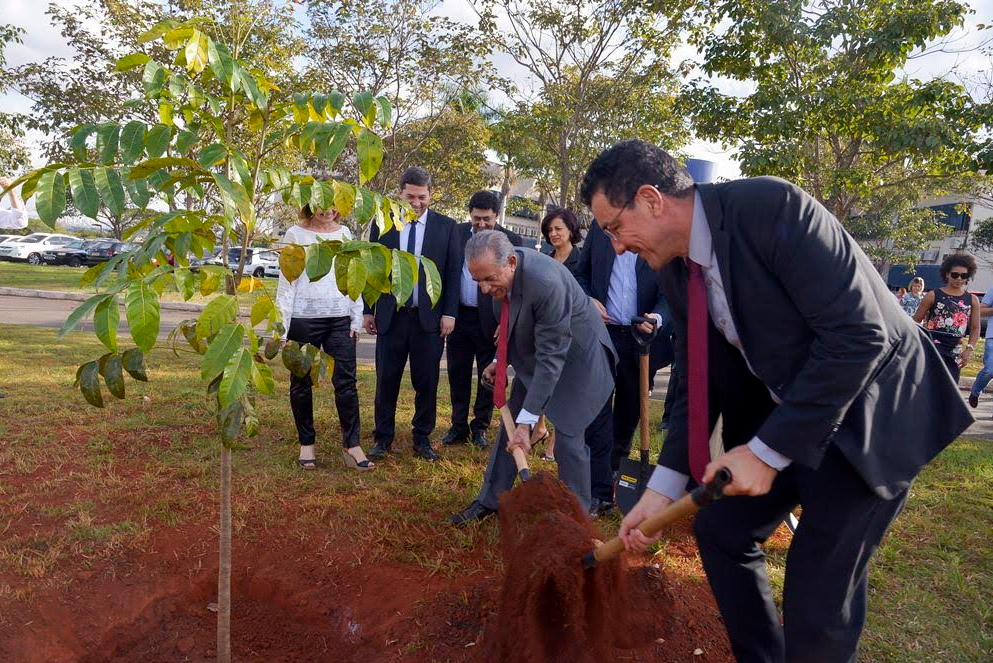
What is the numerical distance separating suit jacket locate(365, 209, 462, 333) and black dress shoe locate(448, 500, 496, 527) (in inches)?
55.6

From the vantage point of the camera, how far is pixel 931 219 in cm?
2838

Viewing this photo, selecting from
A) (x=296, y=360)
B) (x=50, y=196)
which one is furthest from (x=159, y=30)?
(x=296, y=360)

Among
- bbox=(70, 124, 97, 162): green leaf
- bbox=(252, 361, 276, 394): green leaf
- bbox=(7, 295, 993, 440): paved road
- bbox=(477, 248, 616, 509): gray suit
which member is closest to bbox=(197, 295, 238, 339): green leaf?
bbox=(252, 361, 276, 394): green leaf

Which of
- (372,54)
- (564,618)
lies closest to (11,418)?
(564,618)

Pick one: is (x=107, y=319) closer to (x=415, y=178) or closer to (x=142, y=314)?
(x=142, y=314)

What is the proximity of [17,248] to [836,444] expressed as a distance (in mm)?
35401

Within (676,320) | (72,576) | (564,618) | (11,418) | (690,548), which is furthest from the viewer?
(11,418)

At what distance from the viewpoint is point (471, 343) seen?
5363 millimetres

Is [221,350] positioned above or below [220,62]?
below

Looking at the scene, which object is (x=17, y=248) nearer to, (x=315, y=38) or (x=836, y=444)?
(x=315, y=38)

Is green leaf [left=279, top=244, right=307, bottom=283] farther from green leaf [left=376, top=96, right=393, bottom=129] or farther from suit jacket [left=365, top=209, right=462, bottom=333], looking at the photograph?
suit jacket [left=365, top=209, right=462, bottom=333]

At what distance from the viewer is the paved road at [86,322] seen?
8.06 metres

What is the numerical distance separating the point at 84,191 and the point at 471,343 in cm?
384

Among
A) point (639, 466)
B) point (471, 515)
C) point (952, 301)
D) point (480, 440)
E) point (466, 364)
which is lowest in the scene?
point (480, 440)
